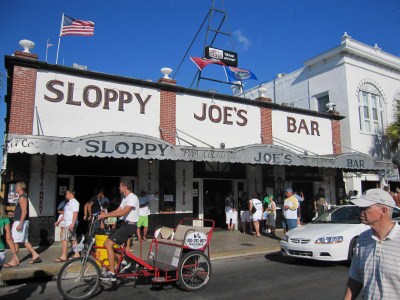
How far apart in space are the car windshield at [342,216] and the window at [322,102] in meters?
12.4

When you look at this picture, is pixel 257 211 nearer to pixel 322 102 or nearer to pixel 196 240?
pixel 196 240

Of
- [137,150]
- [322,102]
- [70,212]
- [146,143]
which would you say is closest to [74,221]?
[70,212]

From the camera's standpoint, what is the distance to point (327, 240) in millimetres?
7699

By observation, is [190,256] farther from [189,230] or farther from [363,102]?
Answer: [363,102]

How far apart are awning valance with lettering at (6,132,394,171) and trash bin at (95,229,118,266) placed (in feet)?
11.7

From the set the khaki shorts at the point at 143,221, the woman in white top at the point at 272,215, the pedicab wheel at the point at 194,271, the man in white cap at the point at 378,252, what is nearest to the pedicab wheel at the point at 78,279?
the pedicab wheel at the point at 194,271

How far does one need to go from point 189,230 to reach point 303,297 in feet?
7.30

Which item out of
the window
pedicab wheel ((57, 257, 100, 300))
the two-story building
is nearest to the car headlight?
pedicab wheel ((57, 257, 100, 300))

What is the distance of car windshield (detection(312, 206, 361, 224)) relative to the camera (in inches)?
342

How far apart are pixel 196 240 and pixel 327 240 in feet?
10.5

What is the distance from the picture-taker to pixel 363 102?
20047 millimetres

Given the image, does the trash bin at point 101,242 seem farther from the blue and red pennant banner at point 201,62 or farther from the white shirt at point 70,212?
the blue and red pennant banner at point 201,62

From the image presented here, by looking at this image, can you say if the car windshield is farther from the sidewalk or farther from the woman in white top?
the woman in white top

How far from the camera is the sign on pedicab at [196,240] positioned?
6.28 metres
